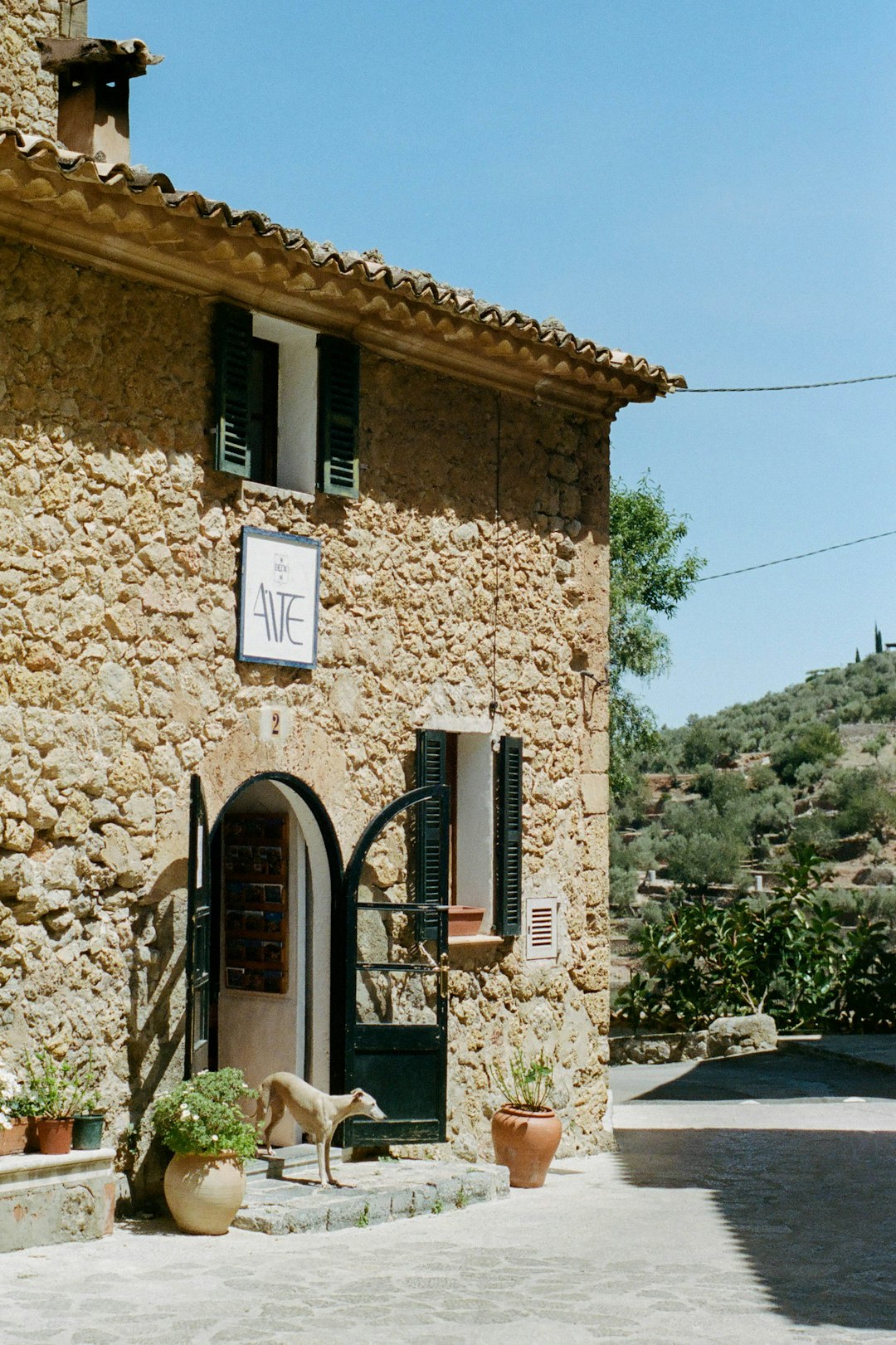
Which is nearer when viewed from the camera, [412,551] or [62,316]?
[62,316]

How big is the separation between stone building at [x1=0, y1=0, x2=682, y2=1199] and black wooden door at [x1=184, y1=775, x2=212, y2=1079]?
0.11 ft

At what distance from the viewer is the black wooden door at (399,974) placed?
9859mm

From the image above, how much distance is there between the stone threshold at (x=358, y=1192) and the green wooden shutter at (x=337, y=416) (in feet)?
12.9

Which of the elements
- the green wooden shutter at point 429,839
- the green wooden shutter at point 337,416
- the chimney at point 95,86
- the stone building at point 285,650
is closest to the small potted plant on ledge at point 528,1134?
the stone building at point 285,650

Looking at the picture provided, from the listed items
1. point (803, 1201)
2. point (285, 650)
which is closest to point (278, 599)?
point (285, 650)

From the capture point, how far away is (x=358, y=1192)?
29.5ft

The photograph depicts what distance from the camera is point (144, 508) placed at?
29.2 ft

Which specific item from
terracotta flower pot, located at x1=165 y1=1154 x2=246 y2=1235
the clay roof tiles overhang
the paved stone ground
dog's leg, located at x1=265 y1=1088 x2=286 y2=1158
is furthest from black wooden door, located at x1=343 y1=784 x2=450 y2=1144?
the clay roof tiles overhang

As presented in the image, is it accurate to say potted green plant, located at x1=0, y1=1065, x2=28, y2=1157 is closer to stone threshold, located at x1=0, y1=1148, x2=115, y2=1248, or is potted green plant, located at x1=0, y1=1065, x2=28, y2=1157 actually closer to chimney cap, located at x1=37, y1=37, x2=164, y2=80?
stone threshold, located at x1=0, y1=1148, x2=115, y2=1248

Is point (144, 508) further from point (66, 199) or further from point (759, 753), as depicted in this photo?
point (759, 753)

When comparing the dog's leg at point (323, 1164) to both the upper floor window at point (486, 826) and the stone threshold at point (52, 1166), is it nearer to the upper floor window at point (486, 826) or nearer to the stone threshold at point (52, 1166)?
the stone threshold at point (52, 1166)

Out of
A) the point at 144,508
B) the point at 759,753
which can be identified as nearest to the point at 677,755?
the point at 759,753

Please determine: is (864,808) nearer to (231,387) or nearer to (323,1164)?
(323,1164)

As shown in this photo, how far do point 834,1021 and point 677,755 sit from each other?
2470cm
